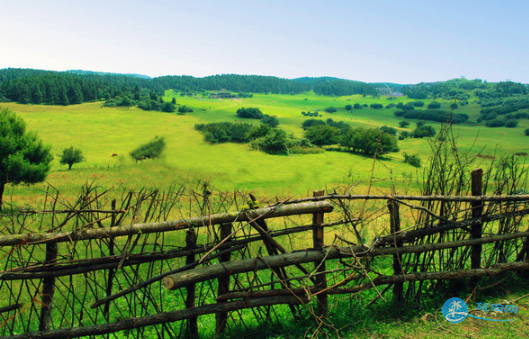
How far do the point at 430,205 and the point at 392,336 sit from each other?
160cm

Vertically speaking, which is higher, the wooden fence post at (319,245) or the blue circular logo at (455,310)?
the wooden fence post at (319,245)

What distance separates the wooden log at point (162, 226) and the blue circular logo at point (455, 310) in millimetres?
1783

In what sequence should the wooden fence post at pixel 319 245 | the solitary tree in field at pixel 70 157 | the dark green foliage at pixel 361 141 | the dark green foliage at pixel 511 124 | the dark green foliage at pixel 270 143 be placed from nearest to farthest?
the wooden fence post at pixel 319 245, the dark green foliage at pixel 270 143, the solitary tree in field at pixel 70 157, the dark green foliage at pixel 361 141, the dark green foliage at pixel 511 124

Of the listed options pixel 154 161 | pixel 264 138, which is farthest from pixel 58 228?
pixel 264 138

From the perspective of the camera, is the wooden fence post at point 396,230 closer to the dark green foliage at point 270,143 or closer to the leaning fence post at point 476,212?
the leaning fence post at point 476,212

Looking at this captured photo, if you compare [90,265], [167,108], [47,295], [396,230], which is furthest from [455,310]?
[167,108]

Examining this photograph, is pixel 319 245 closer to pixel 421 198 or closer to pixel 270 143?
pixel 421 198

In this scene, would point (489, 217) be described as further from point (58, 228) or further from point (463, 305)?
point (58, 228)

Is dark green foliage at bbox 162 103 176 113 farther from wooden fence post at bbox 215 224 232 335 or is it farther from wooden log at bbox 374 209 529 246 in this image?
wooden log at bbox 374 209 529 246

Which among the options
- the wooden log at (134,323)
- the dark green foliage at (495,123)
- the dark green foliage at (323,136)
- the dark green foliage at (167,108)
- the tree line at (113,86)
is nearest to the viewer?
the wooden log at (134,323)

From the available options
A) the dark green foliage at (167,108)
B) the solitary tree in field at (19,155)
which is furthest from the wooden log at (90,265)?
the dark green foliage at (167,108)

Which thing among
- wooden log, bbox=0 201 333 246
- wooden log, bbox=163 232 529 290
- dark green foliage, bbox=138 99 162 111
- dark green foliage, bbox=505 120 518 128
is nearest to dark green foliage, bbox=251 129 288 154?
dark green foliage, bbox=138 99 162 111

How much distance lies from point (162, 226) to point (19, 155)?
88.0ft

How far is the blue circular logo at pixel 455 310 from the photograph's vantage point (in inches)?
132
